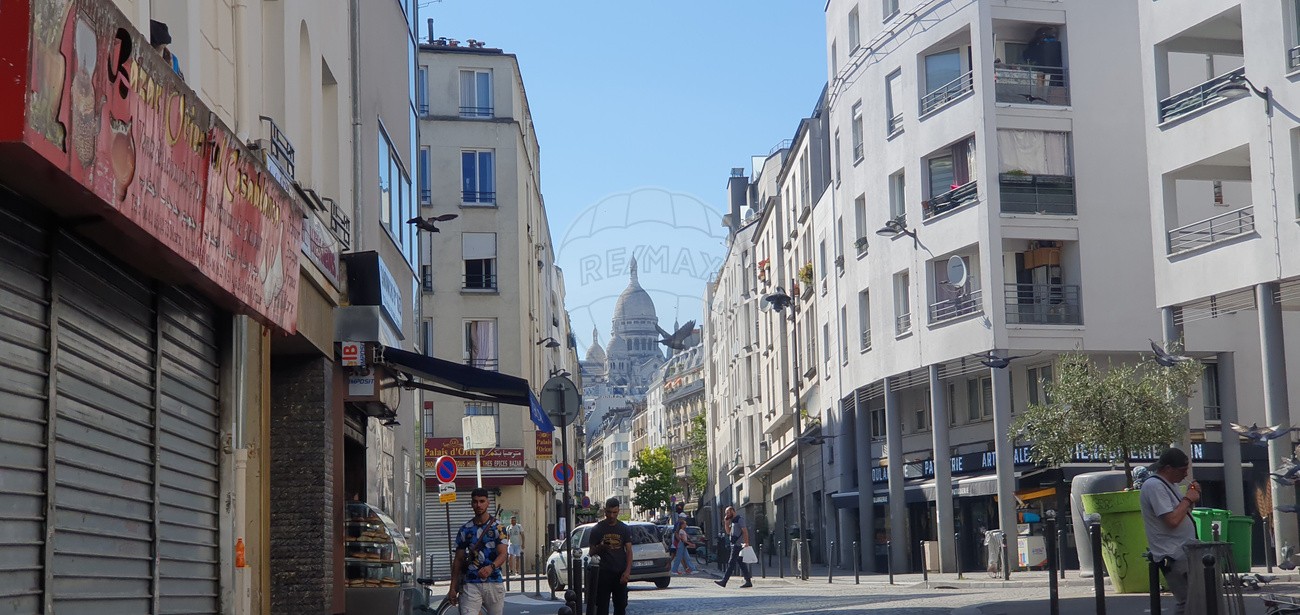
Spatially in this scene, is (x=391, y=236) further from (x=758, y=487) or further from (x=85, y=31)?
(x=758, y=487)

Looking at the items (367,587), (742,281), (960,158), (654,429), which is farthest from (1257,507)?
(654,429)

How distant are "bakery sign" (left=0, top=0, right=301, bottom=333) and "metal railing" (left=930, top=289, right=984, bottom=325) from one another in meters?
26.9

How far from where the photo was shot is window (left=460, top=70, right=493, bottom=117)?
2159 inches

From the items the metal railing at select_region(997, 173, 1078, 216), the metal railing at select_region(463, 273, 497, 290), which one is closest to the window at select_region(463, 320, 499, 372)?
the metal railing at select_region(463, 273, 497, 290)

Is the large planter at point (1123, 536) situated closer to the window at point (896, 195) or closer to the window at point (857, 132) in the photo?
the window at point (896, 195)

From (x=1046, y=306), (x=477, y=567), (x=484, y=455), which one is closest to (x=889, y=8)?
(x=1046, y=306)

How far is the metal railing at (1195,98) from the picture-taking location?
87.8 feet

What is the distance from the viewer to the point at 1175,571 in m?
10.2

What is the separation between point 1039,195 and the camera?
1389 inches

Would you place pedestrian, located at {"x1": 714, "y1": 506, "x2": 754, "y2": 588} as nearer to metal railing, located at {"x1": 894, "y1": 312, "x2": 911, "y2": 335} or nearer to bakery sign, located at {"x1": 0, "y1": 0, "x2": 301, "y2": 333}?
metal railing, located at {"x1": 894, "y1": 312, "x2": 911, "y2": 335}

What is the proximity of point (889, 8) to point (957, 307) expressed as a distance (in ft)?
28.7

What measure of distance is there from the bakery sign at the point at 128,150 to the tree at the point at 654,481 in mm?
127405

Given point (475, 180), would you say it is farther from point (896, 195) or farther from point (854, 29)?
point (896, 195)

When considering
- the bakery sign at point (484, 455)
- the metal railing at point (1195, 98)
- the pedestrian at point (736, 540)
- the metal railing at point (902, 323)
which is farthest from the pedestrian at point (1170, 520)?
the bakery sign at point (484, 455)
